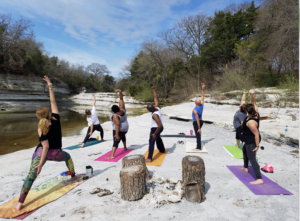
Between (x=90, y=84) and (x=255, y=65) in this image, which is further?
(x=90, y=84)

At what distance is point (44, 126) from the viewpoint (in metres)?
2.82

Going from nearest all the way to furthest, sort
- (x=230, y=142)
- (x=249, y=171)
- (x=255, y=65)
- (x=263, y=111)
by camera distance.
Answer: (x=249, y=171)
(x=230, y=142)
(x=263, y=111)
(x=255, y=65)

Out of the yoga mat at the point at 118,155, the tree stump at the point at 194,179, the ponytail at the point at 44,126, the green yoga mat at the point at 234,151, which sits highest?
the ponytail at the point at 44,126

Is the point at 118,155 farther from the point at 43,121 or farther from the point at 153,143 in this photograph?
the point at 43,121

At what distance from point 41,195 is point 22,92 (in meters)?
30.9

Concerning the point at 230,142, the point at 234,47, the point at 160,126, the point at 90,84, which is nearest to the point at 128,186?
the point at 160,126

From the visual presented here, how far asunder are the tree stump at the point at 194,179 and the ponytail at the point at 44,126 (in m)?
2.42

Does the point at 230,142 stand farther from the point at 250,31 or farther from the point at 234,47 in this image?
the point at 250,31

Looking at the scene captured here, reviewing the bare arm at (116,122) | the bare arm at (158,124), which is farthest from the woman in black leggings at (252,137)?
the bare arm at (116,122)

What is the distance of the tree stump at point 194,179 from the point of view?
9.53ft

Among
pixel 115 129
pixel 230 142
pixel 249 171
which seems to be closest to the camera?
pixel 249 171

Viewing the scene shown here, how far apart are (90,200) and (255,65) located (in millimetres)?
22989

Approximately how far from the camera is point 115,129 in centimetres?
525

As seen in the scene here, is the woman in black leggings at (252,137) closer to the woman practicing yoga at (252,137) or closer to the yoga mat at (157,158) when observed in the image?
the woman practicing yoga at (252,137)
